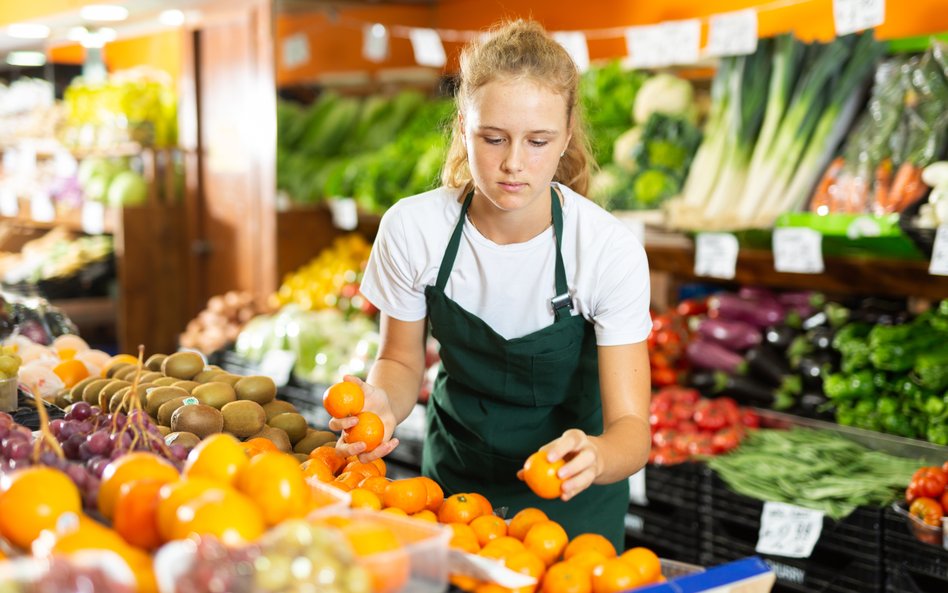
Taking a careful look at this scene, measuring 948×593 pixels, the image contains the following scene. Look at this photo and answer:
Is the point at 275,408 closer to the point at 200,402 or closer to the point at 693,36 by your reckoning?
the point at 200,402

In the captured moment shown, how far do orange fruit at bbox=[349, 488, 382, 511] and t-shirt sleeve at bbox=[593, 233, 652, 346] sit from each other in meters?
0.70

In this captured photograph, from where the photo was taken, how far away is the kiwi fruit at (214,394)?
208cm

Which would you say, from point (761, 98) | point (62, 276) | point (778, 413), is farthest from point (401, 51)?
point (778, 413)

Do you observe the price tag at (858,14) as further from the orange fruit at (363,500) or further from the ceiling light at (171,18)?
the ceiling light at (171,18)

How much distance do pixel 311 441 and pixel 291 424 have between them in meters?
0.06

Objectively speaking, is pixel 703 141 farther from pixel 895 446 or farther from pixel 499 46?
pixel 499 46

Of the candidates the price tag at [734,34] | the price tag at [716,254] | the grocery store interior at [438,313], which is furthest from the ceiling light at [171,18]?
the price tag at [716,254]

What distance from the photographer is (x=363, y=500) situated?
63.3 inches

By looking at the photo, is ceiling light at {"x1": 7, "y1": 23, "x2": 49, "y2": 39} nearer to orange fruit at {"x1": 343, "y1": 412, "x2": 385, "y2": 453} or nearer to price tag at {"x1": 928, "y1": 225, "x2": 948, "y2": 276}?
orange fruit at {"x1": 343, "y1": 412, "x2": 385, "y2": 453}

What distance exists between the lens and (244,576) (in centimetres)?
102

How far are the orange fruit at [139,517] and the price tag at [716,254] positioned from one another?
2.57m

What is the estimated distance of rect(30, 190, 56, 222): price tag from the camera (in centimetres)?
688

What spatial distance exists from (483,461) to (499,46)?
103 centimetres

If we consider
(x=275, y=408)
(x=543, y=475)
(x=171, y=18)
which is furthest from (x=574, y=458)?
(x=171, y=18)
